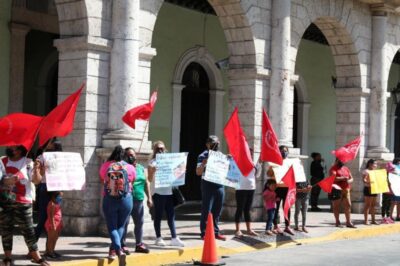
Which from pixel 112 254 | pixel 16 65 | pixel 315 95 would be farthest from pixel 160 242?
pixel 315 95

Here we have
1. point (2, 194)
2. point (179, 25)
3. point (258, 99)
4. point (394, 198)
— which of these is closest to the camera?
point (2, 194)

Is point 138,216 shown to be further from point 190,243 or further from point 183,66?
point 183,66

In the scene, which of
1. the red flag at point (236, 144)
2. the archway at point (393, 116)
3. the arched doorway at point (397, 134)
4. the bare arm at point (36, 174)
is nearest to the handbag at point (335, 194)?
the red flag at point (236, 144)

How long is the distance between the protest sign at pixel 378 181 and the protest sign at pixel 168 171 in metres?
5.98

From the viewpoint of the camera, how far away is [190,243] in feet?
37.2

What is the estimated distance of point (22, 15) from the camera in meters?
15.2

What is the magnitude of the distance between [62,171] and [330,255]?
458 centimetres

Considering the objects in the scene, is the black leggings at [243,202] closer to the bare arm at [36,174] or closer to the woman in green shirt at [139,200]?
the woman in green shirt at [139,200]

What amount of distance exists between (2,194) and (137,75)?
12.8 ft

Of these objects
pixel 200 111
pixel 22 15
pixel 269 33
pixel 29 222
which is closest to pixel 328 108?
pixel 200 111

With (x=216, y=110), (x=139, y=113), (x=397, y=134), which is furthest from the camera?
(x=397, y=134)

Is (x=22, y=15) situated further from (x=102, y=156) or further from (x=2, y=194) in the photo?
(x=2, y=194)

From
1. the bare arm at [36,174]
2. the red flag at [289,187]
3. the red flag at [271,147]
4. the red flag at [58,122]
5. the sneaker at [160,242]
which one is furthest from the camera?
the red flag at [289,187]

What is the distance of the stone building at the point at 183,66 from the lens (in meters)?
11.5
